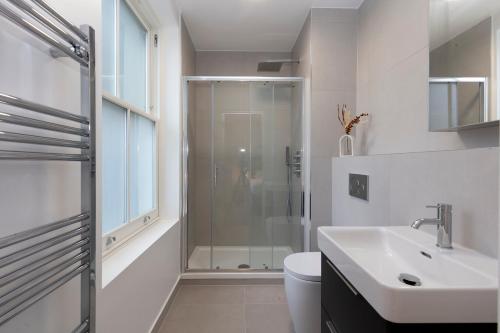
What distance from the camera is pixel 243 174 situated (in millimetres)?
2836

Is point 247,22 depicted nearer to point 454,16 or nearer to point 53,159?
point 454,16

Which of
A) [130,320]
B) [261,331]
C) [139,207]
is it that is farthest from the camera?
[139,207]

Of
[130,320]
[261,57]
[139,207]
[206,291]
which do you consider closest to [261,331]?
[206,291]

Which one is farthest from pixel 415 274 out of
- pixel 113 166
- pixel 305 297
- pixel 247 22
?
pixel 247 22

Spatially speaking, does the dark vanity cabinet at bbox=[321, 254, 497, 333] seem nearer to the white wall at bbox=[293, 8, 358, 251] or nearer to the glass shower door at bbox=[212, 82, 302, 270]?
the white wall at bbox=[293, 8, 358, 251]

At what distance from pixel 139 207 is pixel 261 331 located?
4.12 ft

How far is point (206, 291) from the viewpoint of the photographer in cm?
237

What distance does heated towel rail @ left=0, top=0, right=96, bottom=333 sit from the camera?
2.11 ft

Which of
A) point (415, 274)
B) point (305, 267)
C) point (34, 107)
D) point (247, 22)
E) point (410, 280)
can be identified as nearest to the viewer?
point (34, 107)

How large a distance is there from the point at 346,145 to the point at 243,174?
1.11 metres

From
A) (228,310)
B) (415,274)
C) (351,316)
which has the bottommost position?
(228,310)

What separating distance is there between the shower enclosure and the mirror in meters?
1.45

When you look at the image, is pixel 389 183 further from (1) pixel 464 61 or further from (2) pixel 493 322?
(2) pixel 493 322

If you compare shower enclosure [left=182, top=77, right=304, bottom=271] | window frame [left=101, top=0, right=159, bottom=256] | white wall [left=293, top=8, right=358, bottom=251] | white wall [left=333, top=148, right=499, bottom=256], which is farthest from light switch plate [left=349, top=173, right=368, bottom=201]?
window frame [left=101, top=0, right=159, bottom=256]
